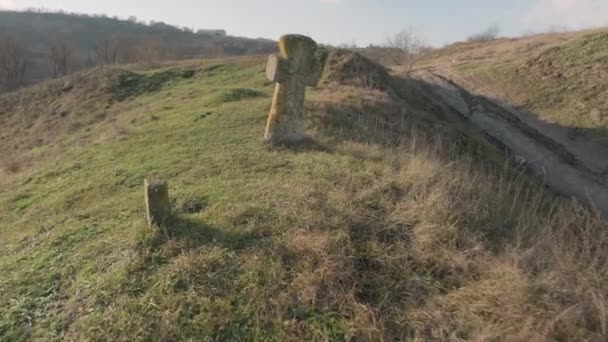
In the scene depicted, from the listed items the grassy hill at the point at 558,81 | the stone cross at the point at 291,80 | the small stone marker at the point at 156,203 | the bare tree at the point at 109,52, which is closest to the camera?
the small stone marker at the point at 156,203

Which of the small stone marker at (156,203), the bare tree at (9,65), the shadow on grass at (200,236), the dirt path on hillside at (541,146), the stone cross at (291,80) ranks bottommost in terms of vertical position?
the bare tree at (9,65)

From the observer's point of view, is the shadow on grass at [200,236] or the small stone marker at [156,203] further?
the small stone marker at [156,203]

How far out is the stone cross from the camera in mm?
8648

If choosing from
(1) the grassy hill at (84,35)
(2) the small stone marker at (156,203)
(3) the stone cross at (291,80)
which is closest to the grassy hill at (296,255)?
(2) the small stone marker at (156,203)

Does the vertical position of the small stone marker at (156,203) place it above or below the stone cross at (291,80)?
below

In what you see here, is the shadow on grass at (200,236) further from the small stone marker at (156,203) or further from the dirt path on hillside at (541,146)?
the dirt path on hillside at (541,146)

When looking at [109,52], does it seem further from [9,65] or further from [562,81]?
[562,81]

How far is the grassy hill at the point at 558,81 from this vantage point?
21375 millimetres

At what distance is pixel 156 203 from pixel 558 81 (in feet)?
84.5

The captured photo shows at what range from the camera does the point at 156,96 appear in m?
21.6

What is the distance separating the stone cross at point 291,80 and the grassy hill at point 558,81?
1605 centimetres

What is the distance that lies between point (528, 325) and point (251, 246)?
2.73 metres

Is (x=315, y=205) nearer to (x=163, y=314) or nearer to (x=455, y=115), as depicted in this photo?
(x=163, y=314)

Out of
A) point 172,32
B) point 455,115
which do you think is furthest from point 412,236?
point 172,32
